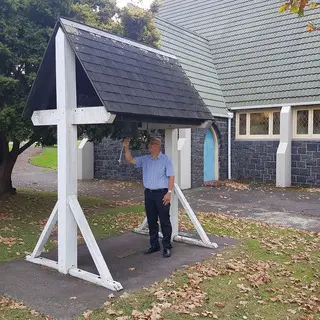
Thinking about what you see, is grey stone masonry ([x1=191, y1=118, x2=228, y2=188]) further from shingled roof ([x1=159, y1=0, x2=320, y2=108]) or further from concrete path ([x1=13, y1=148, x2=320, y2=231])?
shingled roof ([x1=159, y1=0, x2=320, y2=108])

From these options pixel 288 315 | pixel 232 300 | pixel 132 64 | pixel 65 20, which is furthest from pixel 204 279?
pixel 65 20

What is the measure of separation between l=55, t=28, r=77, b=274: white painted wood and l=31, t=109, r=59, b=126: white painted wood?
14cm

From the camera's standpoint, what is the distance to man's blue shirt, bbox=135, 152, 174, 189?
6.40m

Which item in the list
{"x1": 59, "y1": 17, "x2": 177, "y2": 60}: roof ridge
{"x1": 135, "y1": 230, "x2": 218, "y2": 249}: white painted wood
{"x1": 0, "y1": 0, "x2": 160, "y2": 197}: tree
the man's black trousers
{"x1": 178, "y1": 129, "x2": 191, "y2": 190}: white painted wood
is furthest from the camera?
{"x1": 178, "y1": 129, "x2": 191, "y2": 190}: white painted wood

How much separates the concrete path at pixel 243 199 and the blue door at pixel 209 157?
4.65 ft

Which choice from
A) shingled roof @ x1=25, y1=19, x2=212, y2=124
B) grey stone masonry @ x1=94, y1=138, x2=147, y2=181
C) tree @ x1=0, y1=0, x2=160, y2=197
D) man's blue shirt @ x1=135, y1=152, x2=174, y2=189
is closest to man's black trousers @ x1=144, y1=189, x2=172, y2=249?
man's blue shirt @ x1=135, y1=152, x2=174, y2=189

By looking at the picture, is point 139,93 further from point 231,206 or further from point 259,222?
point 231,206

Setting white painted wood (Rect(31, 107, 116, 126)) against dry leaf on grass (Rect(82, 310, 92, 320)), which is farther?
white painted wood (Rect(31, 107, 116, 126))

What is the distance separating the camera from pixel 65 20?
5.53m

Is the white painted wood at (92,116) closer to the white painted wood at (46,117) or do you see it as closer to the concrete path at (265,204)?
the white painted wood at (46,117)

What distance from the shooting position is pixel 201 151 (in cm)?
1655

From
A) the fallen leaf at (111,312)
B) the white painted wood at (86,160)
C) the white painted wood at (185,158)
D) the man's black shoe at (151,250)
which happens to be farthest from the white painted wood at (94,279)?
the white painted wood at (86,160)

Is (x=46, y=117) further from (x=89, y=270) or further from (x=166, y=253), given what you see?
(x=166, y=253)

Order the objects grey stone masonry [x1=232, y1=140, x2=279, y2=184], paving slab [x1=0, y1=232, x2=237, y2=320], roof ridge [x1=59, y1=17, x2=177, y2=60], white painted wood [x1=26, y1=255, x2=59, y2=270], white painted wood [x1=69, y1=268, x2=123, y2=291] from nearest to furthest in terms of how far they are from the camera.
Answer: paving slab [x1=0, y1=232, x2=237, y2=320]
white painted wood [x1=69, y1=268, x2=123, y2=291]
roof ridge [x1=59, y1=17, x2=177, y2=60]
white painted wood [x1=26, y1=255, x2=59, y2=270]
grey stone masonry [x1=232, y1=140, x2=279, y2=184]
